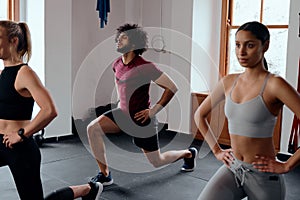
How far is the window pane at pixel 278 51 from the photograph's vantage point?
507cm

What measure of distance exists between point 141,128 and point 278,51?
253 cm

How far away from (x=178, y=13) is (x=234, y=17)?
78 centimetres

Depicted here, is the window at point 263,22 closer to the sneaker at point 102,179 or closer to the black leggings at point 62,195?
the sneaker at point 102,179

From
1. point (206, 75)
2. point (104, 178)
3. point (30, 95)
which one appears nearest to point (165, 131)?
point (206, 75)

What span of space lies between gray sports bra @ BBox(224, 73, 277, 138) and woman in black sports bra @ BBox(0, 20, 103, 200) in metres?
0.95

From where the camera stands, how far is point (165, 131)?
6004mm

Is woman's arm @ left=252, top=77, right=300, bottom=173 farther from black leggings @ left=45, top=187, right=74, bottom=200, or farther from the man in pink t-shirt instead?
the man in pink t-shirt

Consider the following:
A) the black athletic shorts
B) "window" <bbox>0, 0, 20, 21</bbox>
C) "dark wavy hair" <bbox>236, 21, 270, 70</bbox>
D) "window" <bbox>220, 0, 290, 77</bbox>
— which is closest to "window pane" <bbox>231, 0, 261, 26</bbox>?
"window" <bbox>220, 0, 290, 77</bbox>

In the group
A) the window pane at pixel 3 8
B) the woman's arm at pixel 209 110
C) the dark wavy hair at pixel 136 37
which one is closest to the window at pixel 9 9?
the window pane at pixel 3 8

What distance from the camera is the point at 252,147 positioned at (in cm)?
182

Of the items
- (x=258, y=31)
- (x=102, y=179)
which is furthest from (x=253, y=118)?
(x=102, y=179)

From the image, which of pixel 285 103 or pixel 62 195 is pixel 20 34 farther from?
pixel 285 103

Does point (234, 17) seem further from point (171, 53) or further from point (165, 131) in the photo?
point (165, 131)

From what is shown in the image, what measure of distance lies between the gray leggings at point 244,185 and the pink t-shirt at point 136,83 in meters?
1.63
